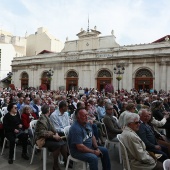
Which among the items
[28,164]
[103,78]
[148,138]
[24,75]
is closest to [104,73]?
[103,78]

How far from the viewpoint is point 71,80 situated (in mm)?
29094

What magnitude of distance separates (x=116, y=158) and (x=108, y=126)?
92 cm

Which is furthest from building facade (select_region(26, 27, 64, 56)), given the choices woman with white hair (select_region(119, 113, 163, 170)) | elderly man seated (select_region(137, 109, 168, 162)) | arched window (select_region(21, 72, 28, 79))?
woman with white hair (select_region(119, 113, 163, 170))

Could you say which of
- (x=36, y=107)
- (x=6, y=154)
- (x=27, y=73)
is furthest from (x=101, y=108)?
(x=27, y=73)

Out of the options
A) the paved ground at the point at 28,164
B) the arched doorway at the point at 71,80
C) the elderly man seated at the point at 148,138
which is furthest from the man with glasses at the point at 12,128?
the arched doorway at the point at 71,80

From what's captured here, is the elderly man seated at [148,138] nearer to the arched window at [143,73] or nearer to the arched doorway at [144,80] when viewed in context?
the arched doorway at [144,80]

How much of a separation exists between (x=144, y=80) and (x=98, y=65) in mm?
6332

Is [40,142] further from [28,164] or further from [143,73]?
[143,73]

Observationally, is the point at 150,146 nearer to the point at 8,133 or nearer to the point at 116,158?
the point at 116,158

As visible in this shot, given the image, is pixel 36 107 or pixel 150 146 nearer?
pixel 150 146

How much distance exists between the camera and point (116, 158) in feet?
17.5

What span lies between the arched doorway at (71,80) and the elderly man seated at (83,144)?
24756 millimetres

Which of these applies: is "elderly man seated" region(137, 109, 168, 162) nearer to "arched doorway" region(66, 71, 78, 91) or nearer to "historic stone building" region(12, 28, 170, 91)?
"historic stone building" region(12, 28, 170, 91)

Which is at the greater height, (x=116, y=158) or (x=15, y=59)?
(x=15, y=59)
